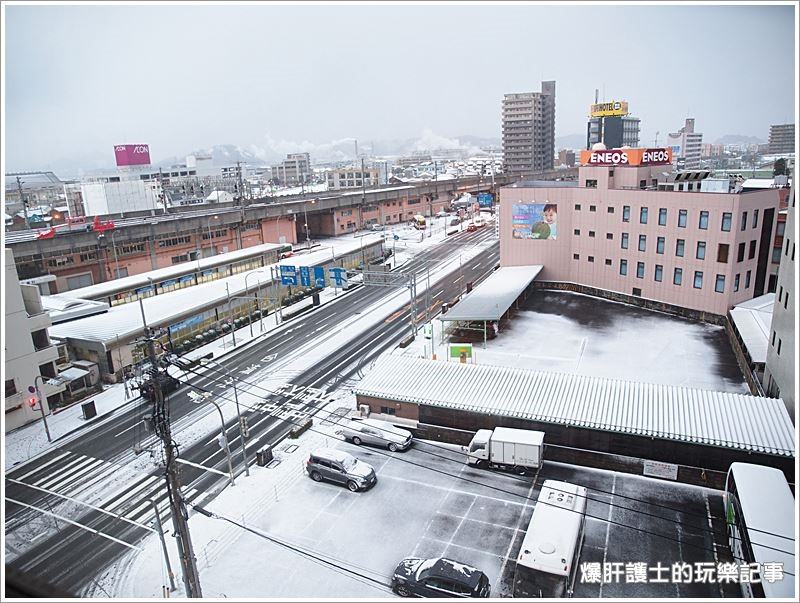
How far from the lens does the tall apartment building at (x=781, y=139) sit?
172 meters

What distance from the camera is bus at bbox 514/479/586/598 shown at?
14.7 metres

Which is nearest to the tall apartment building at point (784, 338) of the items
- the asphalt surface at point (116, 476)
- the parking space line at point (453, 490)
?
the parking space line at point (453, 490)

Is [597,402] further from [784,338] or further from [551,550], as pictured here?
[551,550]

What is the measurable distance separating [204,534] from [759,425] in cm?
1977

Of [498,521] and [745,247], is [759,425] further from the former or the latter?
[745,247]

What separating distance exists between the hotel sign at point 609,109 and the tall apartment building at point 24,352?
265ft

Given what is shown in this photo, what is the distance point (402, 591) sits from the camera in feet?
49.7

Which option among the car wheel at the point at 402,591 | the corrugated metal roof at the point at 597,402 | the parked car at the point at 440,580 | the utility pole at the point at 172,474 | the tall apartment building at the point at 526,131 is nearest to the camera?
the utility pole at the point at 172,474

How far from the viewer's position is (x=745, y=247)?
34625 millimetres

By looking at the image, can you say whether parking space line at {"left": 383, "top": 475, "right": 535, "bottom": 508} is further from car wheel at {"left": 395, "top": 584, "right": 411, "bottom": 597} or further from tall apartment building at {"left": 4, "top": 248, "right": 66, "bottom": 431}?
tall apartment building at {"left": 4, "top": 248, "right": 66, "bottom": 431}

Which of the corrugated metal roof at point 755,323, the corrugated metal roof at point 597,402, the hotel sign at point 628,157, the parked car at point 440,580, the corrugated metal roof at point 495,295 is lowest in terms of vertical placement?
the parked car at point 440,580

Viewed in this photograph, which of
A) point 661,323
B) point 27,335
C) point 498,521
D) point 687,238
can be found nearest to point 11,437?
point 27,335

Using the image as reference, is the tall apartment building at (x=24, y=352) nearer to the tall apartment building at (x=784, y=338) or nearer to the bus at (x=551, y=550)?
the bus at (x=551, y=550)

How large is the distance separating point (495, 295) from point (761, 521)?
24.4 meters
